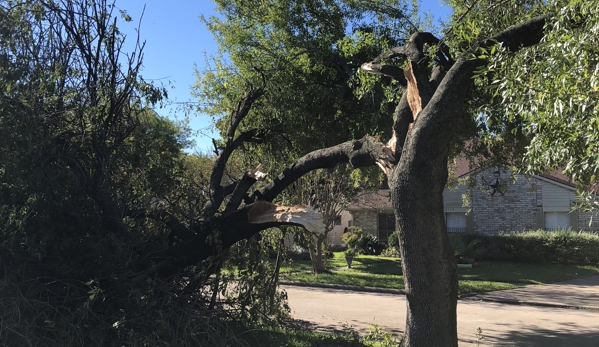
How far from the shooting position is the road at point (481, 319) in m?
9.51

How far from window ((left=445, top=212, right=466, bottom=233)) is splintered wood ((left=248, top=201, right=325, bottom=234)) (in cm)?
2466

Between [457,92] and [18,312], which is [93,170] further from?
[457,92]

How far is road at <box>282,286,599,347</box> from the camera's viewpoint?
951 cm

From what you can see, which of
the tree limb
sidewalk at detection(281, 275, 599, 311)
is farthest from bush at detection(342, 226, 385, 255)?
the tree limb

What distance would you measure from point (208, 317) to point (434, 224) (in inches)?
123

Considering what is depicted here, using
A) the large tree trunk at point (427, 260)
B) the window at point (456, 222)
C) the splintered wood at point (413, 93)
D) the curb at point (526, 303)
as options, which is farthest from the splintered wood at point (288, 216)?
the window at point (456, 222)

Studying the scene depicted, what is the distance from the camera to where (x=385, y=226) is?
3359 centimetres

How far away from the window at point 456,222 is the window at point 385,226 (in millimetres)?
4177

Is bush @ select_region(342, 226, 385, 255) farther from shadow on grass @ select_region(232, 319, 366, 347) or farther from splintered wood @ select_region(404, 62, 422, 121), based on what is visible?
splintered wood @ select_region(404, 62, 422, 121)

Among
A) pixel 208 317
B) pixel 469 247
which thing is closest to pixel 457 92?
pixel 208 317

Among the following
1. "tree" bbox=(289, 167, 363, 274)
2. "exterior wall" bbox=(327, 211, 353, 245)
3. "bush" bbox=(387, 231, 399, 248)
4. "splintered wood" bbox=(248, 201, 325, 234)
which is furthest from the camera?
"exterior wall" bbox=(327, 211, 353, 245)

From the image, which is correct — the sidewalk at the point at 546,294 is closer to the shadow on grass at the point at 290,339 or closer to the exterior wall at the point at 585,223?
the exterior wall at the point at 585,223

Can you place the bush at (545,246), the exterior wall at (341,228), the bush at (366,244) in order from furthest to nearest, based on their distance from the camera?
1. the exterior wall at (341,228)
2. the bush at (366,244)
3. the bush at (545,246)

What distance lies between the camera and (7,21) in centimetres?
661
